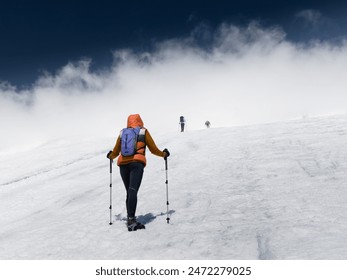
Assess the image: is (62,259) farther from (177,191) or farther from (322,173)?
(322,173)

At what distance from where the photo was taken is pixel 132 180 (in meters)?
7.58

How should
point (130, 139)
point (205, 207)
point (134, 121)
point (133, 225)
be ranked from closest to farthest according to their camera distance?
point (133, 225) → point (130, 139) → point (134, 121) → point (205, 207)

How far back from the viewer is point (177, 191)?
34.7ft

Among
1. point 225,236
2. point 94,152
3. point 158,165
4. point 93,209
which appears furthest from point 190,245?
point 94,152

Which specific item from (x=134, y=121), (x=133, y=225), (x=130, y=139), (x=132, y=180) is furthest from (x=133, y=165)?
(x=133, y=225)

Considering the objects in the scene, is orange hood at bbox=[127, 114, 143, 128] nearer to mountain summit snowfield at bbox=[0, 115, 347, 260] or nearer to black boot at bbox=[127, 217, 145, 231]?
black boot at bbox=[127, 217, 145, 231]

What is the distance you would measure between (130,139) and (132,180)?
78 cm

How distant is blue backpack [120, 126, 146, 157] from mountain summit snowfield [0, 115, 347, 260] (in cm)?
147

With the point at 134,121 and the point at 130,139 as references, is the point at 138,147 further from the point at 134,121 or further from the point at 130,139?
the point at 134,121

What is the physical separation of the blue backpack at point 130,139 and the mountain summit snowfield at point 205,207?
57.8 inches

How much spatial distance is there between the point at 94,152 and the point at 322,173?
14.5m

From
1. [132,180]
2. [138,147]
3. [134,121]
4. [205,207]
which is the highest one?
[134,121]

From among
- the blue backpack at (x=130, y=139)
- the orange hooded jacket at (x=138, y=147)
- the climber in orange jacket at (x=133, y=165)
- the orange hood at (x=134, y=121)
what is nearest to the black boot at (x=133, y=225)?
the climber in orange jacket at (x=133, y=165)

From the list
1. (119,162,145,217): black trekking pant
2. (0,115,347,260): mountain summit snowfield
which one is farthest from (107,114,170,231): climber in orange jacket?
(0,115,347,260): mountain summit snowfield
